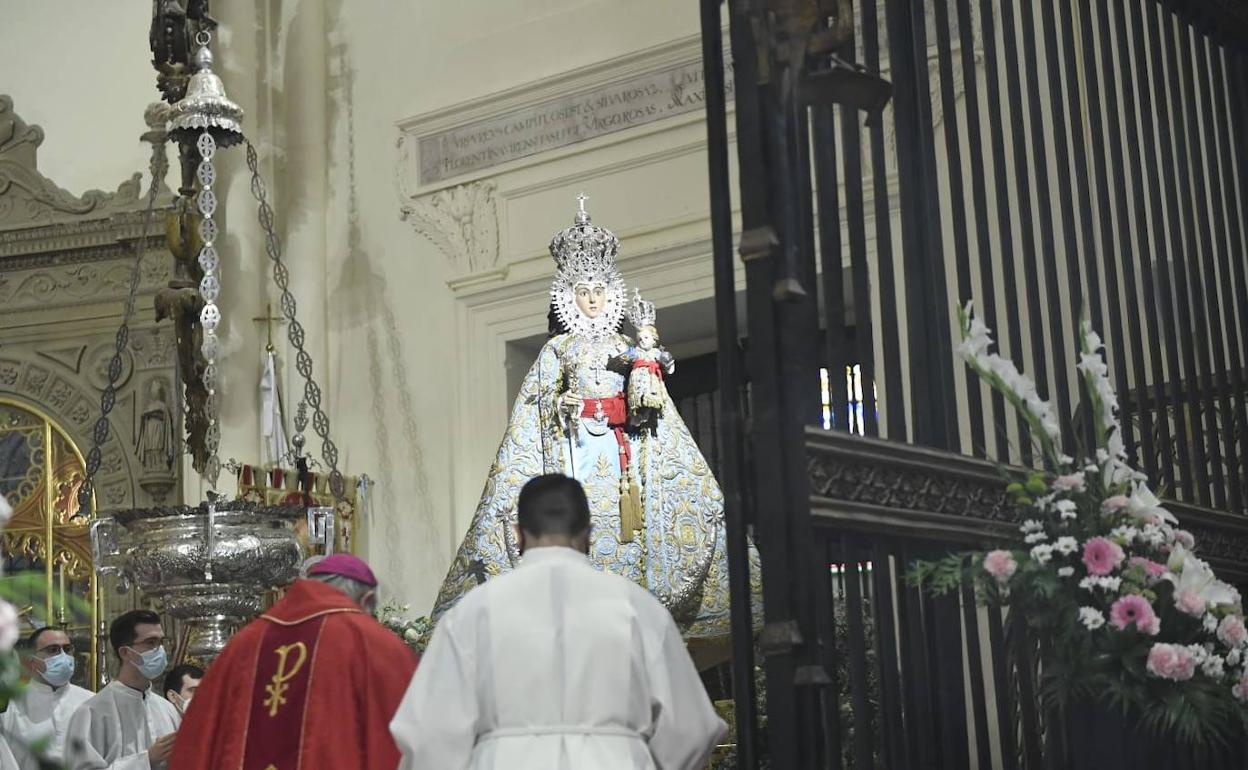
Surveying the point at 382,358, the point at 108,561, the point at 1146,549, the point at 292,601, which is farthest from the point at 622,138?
the point at 1146,549

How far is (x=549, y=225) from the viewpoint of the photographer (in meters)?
11.4

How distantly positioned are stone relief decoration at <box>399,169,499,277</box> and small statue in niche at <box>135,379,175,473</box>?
2041 mm

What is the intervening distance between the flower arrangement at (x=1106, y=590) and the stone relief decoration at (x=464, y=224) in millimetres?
7182

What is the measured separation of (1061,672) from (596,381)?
4681 millimetres

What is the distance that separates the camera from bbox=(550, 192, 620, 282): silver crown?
916 cm

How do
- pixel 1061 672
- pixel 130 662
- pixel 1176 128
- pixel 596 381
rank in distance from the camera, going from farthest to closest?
pixel 596 381, pixel 130 662, pixel 1176 128, pixel 1061 672

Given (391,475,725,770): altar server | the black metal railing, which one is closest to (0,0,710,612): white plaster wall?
the black metal railing

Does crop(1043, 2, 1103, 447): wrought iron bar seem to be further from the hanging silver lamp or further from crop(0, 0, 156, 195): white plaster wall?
crop(0, 0, 156, 195): white plaster wall

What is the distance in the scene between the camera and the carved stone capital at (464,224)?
11.6 m

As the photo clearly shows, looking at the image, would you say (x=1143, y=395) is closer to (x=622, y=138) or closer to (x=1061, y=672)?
(x=1061, y=672)

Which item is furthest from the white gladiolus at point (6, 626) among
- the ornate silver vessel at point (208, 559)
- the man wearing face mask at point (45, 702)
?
the ornate silver vessel at point (208, 559)

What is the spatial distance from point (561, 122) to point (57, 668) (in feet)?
16.8

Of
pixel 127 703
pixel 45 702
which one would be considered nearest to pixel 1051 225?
pixel 127 703

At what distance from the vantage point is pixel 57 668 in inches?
306
